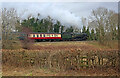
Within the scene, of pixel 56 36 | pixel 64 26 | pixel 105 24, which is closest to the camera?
pixel 105 24

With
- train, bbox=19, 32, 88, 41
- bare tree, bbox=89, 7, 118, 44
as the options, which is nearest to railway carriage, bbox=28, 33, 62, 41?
train, bbox=19, 32, 88, 41

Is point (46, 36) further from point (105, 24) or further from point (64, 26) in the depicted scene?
point (64, 26)

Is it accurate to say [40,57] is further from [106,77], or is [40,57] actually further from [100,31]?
[100,31]

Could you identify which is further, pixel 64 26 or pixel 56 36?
pixel 64 26

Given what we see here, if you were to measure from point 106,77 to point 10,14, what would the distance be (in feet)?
42.9

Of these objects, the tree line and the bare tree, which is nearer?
the tree line

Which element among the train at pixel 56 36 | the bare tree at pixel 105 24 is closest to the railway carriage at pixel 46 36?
the train at pixel 56 36

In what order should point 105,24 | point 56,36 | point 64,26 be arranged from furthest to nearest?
point 64,26
point 56,36
point 105,24

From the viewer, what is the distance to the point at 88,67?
20.8ft

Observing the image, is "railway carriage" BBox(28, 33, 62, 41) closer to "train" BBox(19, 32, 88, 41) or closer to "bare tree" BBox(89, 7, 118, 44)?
"train" BBox(19, 32, 88, 41)

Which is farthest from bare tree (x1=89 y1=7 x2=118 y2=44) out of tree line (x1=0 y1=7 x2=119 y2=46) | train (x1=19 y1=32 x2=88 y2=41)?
train (x1=19 y1=32 x2=88 y2=41)

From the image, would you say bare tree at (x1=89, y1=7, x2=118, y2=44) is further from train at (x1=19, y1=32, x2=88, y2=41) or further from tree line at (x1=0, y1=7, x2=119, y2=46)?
train at (x1=19, y1=32, x2=88, y2=41)

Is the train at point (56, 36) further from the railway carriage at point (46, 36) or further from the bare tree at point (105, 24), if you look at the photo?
the bare tree at point (105, 24)

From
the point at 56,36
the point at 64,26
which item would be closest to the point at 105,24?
the point at 56,36
